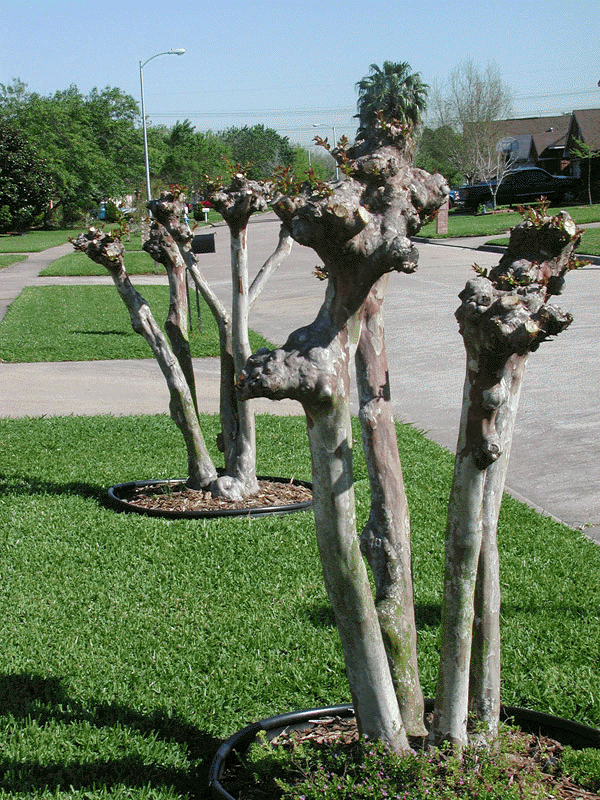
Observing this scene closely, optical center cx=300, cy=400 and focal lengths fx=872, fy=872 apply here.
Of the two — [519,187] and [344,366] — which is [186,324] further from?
[519,187]

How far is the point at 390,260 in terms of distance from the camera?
222 cm

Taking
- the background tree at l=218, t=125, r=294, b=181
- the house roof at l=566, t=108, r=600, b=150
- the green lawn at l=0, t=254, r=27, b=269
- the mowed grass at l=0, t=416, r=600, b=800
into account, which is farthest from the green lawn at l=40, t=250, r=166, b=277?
the background tree at l=218, t=125, r=294, b=181

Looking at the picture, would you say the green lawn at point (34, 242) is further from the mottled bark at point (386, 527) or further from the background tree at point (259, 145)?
the background tree at point (259, 145)

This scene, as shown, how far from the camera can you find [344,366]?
2.29 meters

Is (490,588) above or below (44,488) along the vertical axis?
above

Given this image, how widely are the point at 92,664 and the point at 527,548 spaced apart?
97.2 inches

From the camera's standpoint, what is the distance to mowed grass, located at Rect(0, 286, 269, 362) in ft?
36.2

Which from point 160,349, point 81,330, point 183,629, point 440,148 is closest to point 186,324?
point 160,349

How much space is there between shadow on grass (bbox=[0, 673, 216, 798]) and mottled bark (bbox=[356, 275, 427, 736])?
79cm

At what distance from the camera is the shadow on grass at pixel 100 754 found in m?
2.86

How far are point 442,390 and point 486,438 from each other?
22.0 feet

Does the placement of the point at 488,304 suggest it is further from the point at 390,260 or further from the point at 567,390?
the point at 567,390

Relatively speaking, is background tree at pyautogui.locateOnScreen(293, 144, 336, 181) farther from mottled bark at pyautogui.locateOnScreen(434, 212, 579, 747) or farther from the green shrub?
the green shrub

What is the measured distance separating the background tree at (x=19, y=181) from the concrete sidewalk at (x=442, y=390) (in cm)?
3335
